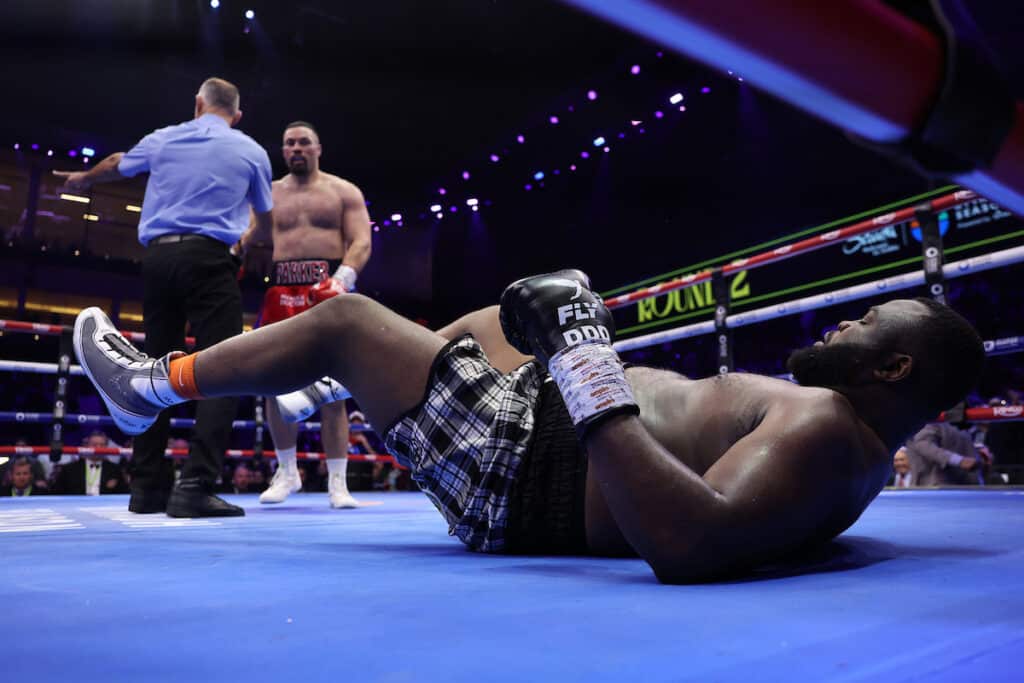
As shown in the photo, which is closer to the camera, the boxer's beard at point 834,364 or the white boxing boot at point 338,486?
the boxer's beard at point 834,364

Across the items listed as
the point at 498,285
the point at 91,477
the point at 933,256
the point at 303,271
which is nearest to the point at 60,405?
the point at 303,271

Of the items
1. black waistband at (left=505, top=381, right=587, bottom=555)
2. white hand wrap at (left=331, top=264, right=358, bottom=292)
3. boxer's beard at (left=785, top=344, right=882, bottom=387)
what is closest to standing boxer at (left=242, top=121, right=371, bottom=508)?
white hand wrap at (left=331, top=264, right=358, bottom=292)

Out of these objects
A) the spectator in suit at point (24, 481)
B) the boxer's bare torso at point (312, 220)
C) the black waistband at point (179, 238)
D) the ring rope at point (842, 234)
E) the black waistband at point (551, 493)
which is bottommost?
the spectator in suit at point (24, 481)

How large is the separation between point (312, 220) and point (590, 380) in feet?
9.41

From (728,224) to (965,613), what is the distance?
9.43 metres

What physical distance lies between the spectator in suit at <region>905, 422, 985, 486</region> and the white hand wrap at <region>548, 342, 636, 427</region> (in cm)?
413

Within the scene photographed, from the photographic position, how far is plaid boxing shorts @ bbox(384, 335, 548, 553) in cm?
134

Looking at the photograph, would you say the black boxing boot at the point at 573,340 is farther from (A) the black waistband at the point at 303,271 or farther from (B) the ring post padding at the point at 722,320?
(B) the ring post padding at the point at 722,320

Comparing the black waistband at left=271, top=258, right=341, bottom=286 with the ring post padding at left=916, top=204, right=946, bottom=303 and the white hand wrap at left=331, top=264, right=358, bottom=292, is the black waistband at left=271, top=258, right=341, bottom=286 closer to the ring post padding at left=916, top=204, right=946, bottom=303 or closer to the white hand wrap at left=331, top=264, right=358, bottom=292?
the white hand wrap at left=331, top=264, right=358, bottom=292

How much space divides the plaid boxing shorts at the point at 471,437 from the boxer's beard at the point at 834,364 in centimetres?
48

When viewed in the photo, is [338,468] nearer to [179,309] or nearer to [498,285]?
[179,309]

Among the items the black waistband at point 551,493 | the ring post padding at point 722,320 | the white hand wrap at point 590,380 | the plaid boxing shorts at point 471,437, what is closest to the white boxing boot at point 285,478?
the ring post padding at point 722,320

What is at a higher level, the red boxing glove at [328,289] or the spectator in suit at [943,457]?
the red boxing glove at [328,289]

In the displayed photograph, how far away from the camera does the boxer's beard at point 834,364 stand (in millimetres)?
1269
